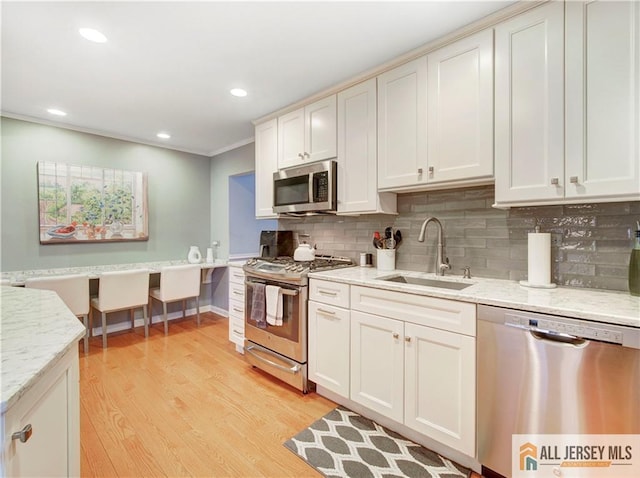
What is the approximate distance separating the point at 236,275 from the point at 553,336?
2.64m

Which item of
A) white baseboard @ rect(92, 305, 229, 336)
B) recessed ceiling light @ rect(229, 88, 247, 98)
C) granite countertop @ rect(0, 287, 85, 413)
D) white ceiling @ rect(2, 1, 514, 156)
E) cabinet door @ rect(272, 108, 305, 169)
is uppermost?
recessed ceiling light @ rect(229, 88, 247, 98)

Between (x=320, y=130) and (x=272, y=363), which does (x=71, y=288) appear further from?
(x=320, y=130)

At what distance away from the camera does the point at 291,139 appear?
2920mm

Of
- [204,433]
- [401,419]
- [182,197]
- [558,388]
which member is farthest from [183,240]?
[558,388]

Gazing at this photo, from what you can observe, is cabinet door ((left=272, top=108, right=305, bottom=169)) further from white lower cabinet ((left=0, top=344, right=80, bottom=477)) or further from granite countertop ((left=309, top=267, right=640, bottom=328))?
white lower cabinet ((left=0, top=344, right=80, bottom=477))

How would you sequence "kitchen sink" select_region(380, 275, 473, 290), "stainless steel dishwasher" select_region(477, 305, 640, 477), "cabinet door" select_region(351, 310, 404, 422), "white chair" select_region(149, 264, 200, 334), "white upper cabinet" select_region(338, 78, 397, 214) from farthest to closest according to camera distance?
"white chair" select_region(149, 264, 200, 334)
"white upper cabinet" select_region(338, 78, 397, 214)
"kitchen sink" select_region(380, 275, 473, 290)
"cabinet door" select_region(351, 310, 404, 422)
"stainless steel dishwasher" select_region(477, 305, 640, 477)

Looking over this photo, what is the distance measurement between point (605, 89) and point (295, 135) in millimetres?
2168

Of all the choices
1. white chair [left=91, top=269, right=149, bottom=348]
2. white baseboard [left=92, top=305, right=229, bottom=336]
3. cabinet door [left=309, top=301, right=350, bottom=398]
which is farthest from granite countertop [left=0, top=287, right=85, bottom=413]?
white baseboard [left=92, top=305, right=229, bottom=336]

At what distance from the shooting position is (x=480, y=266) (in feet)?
6.82

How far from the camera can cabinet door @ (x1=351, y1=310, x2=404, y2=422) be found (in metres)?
1.83

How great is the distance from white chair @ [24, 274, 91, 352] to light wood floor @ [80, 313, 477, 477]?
501mm

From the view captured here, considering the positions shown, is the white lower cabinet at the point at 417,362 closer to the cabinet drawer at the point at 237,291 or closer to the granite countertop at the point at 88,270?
the cabinet drawer at the point at 237,291

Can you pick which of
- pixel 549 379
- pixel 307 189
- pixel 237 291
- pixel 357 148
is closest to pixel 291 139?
pixel 307 189

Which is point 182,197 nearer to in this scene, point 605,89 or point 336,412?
point 336,412
